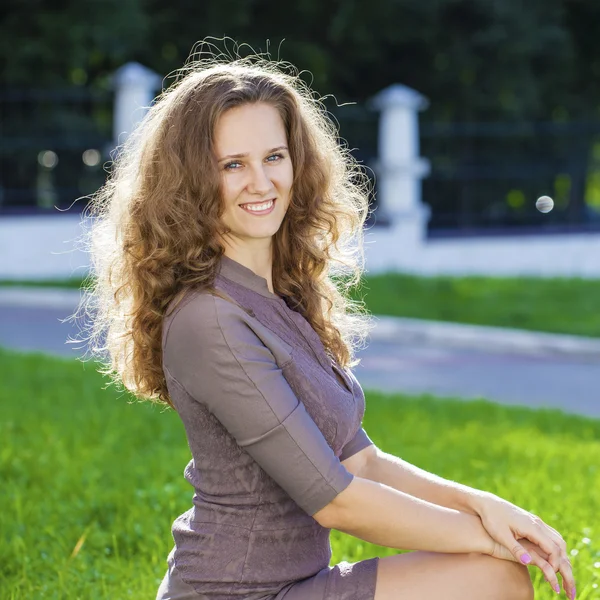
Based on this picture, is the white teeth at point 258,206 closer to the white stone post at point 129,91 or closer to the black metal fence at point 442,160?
the black metal fence at point 442,160

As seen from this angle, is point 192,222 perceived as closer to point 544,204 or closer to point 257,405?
point 257,405

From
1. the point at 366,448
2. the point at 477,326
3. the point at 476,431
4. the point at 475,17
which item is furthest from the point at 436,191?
the point at 366,448

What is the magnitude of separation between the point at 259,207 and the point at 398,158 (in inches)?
539

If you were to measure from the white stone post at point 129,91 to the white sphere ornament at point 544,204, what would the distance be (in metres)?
6.08

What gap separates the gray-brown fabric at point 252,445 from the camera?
95.7 inches

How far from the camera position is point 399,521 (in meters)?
2.49

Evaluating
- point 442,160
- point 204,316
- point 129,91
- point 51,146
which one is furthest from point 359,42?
point 204,316

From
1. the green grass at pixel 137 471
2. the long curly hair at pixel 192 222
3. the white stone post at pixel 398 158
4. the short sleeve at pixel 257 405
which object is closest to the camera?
the short sleeve at pixel 257 405

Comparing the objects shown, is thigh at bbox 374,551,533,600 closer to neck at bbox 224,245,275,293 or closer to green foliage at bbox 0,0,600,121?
neck at bbox 224,245,275,293

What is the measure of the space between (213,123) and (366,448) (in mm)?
898

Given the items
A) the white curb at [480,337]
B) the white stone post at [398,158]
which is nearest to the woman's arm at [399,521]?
the white curb at [480,337]

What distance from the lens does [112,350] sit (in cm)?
296

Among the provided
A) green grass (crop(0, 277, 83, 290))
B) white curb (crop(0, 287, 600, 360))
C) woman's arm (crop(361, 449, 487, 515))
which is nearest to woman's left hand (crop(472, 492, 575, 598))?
woman's arm (crop(361, 449, 487, 515))

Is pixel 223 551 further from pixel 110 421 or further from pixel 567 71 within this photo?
pixel 567 71
